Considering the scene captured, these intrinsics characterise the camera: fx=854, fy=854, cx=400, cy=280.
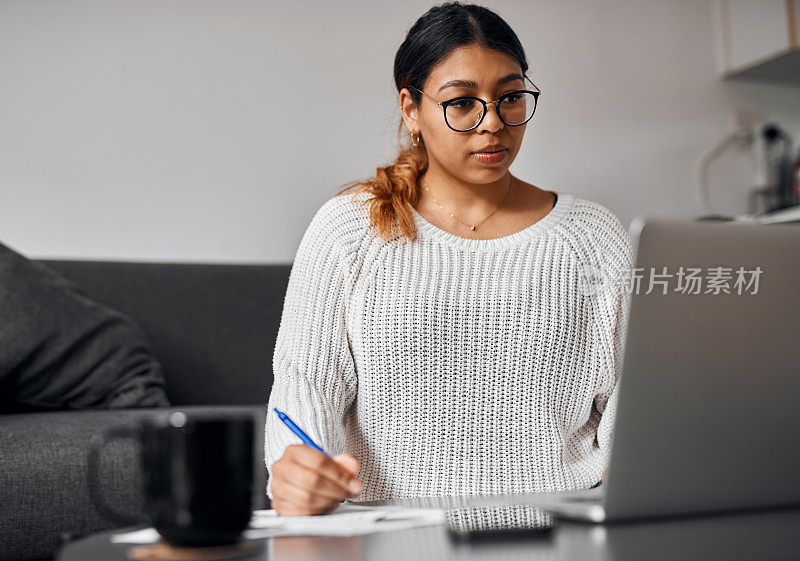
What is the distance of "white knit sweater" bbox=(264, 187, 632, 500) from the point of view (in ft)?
3.91

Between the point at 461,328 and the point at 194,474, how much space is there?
72cm

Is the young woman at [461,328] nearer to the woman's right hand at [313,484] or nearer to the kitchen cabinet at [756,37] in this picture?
the woman's right hand at [313,484]

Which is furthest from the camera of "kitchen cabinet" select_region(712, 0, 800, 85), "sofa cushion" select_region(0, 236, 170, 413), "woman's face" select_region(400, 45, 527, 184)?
"kitchen cabinet" select_region(712, 0, 800, 85)

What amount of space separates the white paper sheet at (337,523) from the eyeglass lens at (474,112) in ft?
2.21

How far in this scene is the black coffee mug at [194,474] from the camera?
513 mm

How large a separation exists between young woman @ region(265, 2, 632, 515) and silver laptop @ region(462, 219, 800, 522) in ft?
1.77

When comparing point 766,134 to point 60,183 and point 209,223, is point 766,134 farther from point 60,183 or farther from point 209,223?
point 60,183

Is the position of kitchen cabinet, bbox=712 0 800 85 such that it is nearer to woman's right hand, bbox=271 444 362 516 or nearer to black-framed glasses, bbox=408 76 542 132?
black-framed glasses, bbox=408 76 542 132

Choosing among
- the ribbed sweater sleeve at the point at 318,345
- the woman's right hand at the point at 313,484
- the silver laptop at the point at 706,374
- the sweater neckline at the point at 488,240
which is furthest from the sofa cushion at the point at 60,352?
the silver laptop at the point at 706,374

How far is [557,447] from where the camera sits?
1.20 meters

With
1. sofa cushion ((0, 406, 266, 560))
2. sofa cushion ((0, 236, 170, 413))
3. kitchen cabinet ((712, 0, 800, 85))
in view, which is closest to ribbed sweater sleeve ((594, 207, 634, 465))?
sofa cushion ((0, 406, 266, 560))

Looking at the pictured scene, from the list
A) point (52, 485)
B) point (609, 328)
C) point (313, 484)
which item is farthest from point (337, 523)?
point (52, 485)

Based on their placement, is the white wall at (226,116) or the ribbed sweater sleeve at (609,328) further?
the white wall at (226,116)

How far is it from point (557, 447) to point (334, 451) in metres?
0.31
